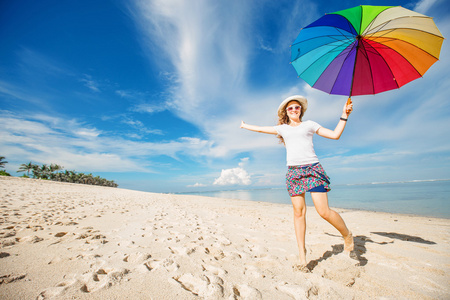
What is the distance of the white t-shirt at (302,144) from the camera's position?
248 centimetres

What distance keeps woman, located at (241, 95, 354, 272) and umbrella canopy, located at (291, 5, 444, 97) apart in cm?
124

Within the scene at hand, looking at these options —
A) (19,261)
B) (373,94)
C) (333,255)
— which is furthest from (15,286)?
(373,94)

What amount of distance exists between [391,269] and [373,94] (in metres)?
2.76

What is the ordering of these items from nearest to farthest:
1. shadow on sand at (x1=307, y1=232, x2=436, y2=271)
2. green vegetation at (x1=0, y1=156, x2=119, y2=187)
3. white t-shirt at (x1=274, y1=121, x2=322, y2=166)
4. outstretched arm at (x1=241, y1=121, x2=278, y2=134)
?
white t-shirt at (x1=274, y1=121, x2=322, y2=166)
shadow on sand at (x1=307, y1=232, x2=436, y2=271)
outstretched arm at (x1=241, y1=121, x2=278, y2=134)
green vegetation at (x1=0, y1=156, x2=119, y2=187)

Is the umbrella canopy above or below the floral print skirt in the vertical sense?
above

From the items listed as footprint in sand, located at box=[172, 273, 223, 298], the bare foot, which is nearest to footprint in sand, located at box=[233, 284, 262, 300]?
footprint in sand, located at box=[172, 273, 223, 298]

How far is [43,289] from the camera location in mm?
1522

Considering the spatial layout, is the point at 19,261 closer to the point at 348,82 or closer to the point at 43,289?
the point at 43,289

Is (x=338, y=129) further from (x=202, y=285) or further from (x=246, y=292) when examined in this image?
(x=202, y=285)

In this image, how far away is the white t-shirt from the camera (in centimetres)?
248

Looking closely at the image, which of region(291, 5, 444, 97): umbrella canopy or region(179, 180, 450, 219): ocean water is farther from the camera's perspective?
region(179, 180, 450, 219): ocean water

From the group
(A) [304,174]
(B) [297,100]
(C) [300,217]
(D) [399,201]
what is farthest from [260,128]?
(D) [399,201]

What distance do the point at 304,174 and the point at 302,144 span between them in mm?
423

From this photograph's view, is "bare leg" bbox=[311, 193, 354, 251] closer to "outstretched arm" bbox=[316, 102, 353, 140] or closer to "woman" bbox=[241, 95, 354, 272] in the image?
"woman" bbox=[241, 95, 354, 272]
